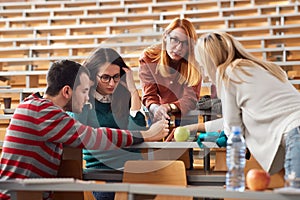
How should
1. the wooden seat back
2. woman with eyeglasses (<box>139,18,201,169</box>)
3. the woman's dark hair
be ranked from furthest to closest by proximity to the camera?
woman with eyeglasses (<box>139,18,201,169</box>) → the woman's dark hair → the wooden seat back

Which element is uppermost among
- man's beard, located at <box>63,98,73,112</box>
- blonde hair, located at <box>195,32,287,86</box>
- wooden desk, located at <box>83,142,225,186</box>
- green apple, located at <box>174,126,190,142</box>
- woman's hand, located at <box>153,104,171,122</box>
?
blonde hair, located at <box>195,32,287,86</box>

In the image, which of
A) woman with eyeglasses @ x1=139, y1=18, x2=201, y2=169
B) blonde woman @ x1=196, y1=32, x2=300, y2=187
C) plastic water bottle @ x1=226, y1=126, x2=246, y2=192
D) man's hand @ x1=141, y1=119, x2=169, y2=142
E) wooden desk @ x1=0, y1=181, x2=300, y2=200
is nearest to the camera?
wooden desk @ x1=0, y1=181, x2=300, y2=200

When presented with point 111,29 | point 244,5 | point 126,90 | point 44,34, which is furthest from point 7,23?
point 126,90

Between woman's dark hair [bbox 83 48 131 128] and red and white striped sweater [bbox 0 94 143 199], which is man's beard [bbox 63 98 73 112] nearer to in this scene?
red and white striped sweater [bbox 0 94 143 199]

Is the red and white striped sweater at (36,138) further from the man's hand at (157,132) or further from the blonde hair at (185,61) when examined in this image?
the blonde hair at (185,61)

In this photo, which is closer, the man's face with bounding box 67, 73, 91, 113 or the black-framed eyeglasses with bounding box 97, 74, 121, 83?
the man's face with bounding box 67, 73, 91, 113

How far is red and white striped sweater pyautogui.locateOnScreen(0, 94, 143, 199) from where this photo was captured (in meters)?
2.03

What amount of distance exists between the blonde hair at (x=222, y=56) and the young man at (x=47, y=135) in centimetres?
44

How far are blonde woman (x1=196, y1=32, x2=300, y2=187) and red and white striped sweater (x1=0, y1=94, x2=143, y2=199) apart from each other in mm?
561

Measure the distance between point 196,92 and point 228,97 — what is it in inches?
29.1

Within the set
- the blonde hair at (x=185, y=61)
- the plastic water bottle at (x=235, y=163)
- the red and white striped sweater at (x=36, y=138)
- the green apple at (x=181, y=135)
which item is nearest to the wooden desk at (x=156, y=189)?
the plastic water bottle at (x=235, y=163)

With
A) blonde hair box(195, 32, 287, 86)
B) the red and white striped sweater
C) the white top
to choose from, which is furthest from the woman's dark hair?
the white top

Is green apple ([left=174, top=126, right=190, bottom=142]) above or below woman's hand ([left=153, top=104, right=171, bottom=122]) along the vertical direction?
below

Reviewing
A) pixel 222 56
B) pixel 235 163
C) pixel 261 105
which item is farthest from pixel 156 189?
pixel 222 56
